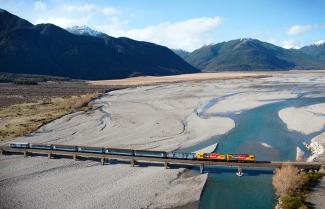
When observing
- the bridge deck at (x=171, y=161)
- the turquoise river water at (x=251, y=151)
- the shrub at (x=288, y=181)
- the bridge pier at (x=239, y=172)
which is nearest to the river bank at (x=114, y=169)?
the bridge deck at (x=171, y=161)

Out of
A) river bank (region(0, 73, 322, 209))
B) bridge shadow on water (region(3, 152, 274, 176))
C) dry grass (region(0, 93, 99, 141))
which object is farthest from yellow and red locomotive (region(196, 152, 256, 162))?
dry grass (region(0, 93, 99, 141))

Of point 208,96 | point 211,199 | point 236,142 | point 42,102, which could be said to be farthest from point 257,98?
point 211,199

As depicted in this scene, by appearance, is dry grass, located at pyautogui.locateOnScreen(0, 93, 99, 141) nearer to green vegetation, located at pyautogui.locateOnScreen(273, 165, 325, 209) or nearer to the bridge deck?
the bridge deck

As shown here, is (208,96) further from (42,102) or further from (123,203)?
(123,203)

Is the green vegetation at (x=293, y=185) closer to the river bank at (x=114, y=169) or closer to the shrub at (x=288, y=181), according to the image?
the shrub at (x=288, y=181)

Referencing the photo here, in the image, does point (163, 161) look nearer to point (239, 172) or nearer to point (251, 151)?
point (239, 172)
